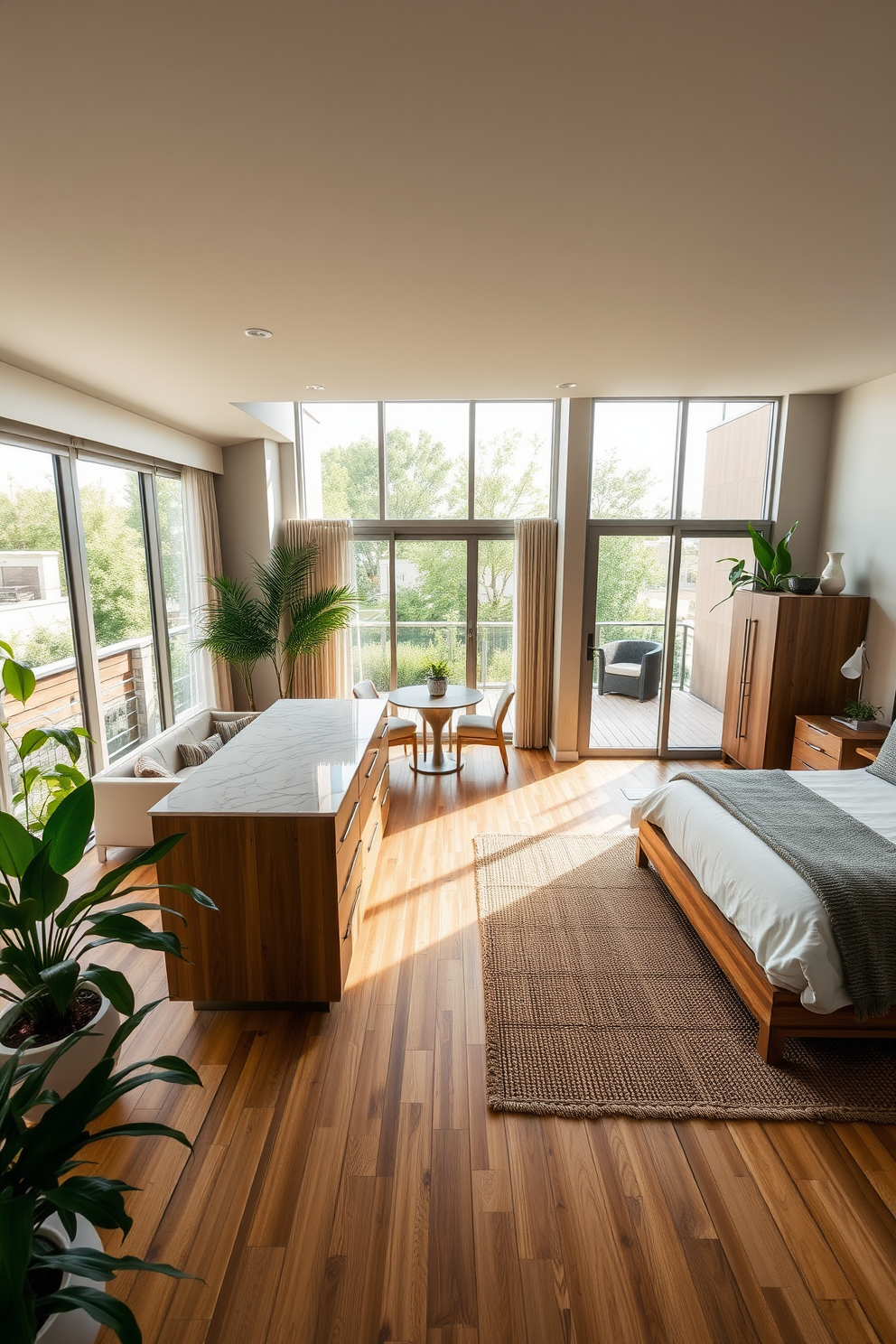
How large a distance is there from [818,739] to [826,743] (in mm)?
107

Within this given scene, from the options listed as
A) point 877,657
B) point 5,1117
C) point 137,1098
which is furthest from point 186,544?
point 877,657

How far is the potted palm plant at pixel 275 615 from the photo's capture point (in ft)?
17.4

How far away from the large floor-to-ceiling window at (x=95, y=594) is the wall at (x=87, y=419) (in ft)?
0.44

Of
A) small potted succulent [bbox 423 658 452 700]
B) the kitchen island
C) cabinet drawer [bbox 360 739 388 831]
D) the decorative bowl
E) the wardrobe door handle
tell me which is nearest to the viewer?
the kitchen island

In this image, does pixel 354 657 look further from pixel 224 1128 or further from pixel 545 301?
pixel 224 1128

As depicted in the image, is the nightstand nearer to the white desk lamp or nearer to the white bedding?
the white desk lamp

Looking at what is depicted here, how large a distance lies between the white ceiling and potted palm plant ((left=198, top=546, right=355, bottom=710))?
2325 millimetres

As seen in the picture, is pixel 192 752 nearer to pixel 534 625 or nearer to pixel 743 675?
pixel 534 625

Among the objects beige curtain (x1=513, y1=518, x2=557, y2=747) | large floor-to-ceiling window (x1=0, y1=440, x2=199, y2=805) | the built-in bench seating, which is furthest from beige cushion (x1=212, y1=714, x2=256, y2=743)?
beige curtain (x1=513, y1=518, x2=557, y2=747)

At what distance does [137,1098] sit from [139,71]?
9.08 ft

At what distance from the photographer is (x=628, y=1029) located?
247 centimetres

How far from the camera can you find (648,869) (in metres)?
3.67

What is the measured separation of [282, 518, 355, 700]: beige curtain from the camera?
5.71m

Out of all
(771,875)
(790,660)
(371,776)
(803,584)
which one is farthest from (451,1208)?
(803,584)
